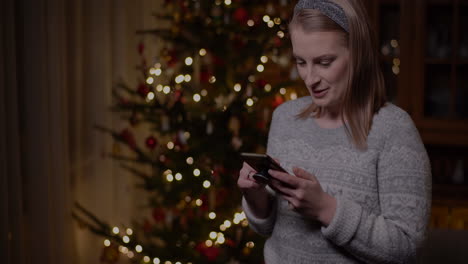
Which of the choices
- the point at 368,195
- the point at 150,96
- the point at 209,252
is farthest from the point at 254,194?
the point at 150,96

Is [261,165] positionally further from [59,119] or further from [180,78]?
[59,119]

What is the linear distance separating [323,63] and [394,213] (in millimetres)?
333

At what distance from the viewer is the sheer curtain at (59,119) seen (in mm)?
2297

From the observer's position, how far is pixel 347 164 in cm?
120

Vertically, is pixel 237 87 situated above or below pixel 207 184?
above

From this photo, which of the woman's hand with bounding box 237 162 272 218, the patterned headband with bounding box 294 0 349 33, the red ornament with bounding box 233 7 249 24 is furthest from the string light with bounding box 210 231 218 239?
the patterned headband with bounding box 294 0 349 33

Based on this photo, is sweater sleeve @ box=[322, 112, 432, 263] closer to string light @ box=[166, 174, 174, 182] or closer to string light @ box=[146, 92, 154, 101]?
string light @ box=[166, 174, 174, 182]

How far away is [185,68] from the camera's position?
2.60 metres

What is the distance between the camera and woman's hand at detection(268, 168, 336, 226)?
3.72ft

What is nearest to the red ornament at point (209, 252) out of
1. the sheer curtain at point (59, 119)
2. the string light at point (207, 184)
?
the string light at point (207, 184)

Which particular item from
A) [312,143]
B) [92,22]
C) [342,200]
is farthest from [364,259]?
[92,22]

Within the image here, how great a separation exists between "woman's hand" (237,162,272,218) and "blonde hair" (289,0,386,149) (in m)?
0.24

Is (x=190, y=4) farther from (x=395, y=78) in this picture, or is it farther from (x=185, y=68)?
(x=395, y=78)

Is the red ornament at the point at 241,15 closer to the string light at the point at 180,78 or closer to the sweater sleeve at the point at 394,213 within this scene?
the string light at the point at 180,78
